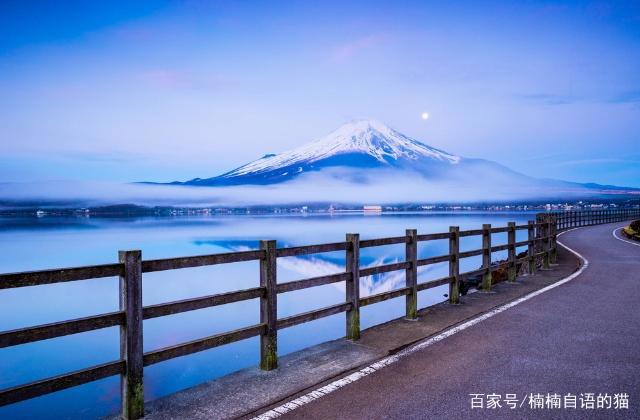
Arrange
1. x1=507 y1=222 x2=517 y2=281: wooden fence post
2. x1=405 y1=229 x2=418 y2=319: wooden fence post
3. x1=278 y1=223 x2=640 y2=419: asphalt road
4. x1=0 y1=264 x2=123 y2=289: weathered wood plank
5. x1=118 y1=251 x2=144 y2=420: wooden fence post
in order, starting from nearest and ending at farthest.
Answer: x1=0 y1=264 x2=123 y2=289: weathered wood plank
x1=118 y1=251 x2=144 y2=420: wooden fence post
x1=278 y1=223 x2=640 y2=419: asphalt road
x1=405 y1=229 x2=418 y2=319: wooden fence post
x1=507 y1=222 x2=517 y2=281: wooden fence post

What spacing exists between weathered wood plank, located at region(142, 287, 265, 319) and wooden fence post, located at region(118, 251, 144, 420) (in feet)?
0.36

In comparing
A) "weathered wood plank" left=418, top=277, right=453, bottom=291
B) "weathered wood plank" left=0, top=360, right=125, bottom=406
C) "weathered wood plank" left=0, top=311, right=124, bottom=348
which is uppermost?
"weathered wood plank" left=0, top=311, right=124, bottom=348

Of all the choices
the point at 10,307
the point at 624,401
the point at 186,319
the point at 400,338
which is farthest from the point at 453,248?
the point at 10,307

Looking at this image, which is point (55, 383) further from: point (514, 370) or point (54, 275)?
point (514, 370)

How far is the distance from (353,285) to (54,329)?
11.7 feet

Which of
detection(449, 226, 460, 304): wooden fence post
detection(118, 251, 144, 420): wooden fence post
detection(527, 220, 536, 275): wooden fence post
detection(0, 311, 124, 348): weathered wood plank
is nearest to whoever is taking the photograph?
detection(0, 311, 124, 348): weathered wood plank

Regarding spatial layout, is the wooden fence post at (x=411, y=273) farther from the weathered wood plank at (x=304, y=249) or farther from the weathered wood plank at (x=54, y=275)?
the weathered wood plank at (x=54, y=275)

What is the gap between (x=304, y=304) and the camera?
1227 inches

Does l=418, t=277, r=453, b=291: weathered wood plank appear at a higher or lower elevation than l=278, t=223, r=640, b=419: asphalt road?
higher

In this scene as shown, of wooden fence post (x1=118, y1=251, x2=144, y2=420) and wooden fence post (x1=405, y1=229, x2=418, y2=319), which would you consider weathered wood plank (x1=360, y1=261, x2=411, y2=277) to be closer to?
wooden fence post (x1=405, y1=229, x2=418, y2=319)

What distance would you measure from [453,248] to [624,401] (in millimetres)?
4287

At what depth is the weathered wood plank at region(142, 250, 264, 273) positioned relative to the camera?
Result: 4148 mm

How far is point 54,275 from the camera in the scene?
3.55 meters

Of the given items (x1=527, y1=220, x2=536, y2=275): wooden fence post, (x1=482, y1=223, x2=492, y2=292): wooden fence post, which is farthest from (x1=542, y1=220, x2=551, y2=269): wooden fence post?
(x1=482, y1=223, x2=492, y2=292): wooden fence post
